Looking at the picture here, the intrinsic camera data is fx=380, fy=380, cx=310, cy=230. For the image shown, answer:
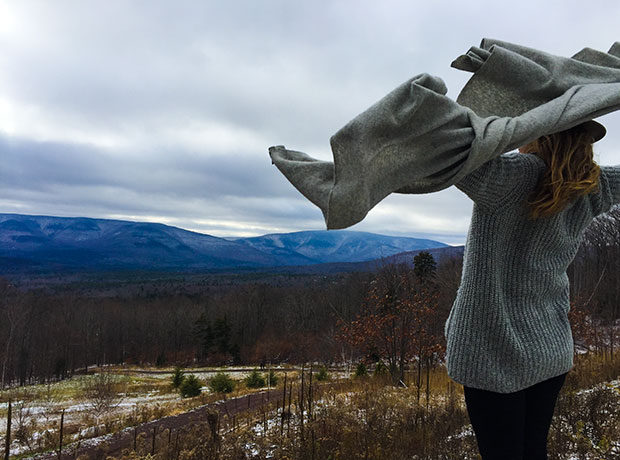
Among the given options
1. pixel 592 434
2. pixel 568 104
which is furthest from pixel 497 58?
pixel 592 434

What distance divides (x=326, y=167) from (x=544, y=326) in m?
0.71

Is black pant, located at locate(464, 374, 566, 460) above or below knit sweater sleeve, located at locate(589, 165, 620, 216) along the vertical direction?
below

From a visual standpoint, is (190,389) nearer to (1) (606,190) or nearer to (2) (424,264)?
(2) (424,264)

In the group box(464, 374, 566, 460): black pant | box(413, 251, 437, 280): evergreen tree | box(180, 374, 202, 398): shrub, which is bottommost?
box(180, 374, 202, 398): shrub

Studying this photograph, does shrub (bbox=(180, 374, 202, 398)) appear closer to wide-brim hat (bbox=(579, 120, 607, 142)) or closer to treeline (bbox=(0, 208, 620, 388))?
treeline (bbox=(0, 208, 620, 388))

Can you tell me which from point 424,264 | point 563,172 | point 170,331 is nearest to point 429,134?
point 563,172

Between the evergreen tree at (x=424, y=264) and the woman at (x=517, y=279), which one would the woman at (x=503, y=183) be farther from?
the evergreen tree at (x=424, y=264)

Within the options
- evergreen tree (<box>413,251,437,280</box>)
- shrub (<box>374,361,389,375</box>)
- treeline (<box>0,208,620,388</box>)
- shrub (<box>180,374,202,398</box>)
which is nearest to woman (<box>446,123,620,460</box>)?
shrub (<box>374,361,389,375</box>)

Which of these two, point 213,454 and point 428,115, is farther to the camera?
point 213,454

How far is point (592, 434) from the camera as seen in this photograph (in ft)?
10.9

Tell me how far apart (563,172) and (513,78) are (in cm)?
23

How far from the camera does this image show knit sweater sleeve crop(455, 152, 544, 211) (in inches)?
29.4

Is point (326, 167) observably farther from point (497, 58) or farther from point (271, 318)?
point (271, 318)

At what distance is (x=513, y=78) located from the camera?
80 centimetres
